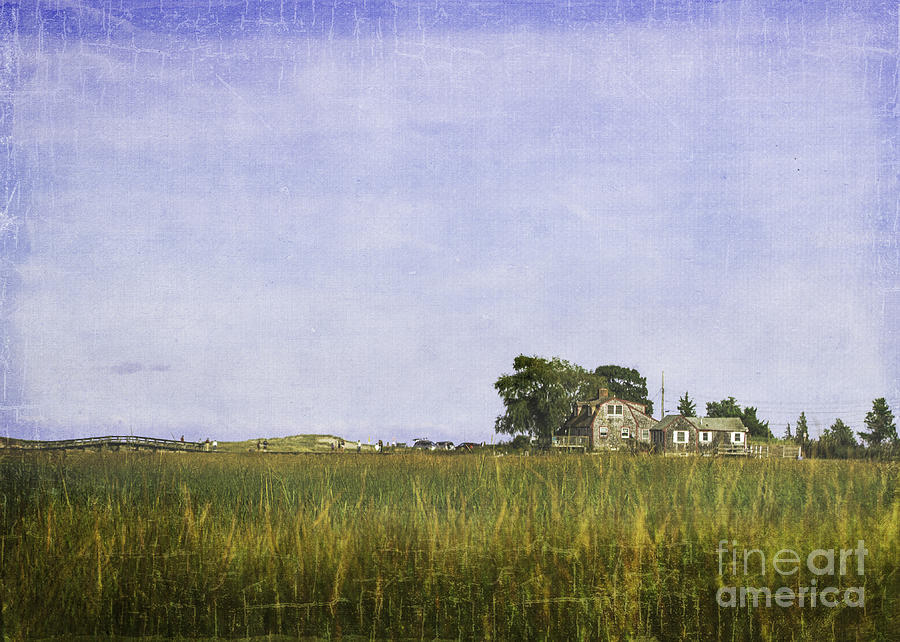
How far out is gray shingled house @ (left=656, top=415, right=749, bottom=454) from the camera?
206ft

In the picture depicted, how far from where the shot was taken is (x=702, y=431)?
220 feet

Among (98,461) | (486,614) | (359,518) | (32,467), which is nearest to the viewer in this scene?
(486,614)

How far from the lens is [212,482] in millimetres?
15383

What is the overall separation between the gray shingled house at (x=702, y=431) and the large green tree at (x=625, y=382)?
11.5 meters

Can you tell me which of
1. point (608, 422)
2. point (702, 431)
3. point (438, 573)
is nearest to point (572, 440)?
point (608, 422)

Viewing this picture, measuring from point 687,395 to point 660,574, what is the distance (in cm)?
8372

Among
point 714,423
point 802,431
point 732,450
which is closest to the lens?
point 802,431

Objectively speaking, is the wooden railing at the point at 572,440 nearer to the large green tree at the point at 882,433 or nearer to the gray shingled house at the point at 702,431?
the gray shingled house at the point at 702,431

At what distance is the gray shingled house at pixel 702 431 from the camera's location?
206ft

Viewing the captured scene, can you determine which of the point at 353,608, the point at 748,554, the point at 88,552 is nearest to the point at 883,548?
the point at 748,554

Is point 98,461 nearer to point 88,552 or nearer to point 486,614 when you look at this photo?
point 88,552

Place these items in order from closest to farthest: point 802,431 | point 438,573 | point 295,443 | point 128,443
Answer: point 438,573 → point 802,431 → point 128,443 → point 295,443

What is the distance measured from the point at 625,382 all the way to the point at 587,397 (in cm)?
900

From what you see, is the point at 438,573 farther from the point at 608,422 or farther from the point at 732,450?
the point at 608,422
